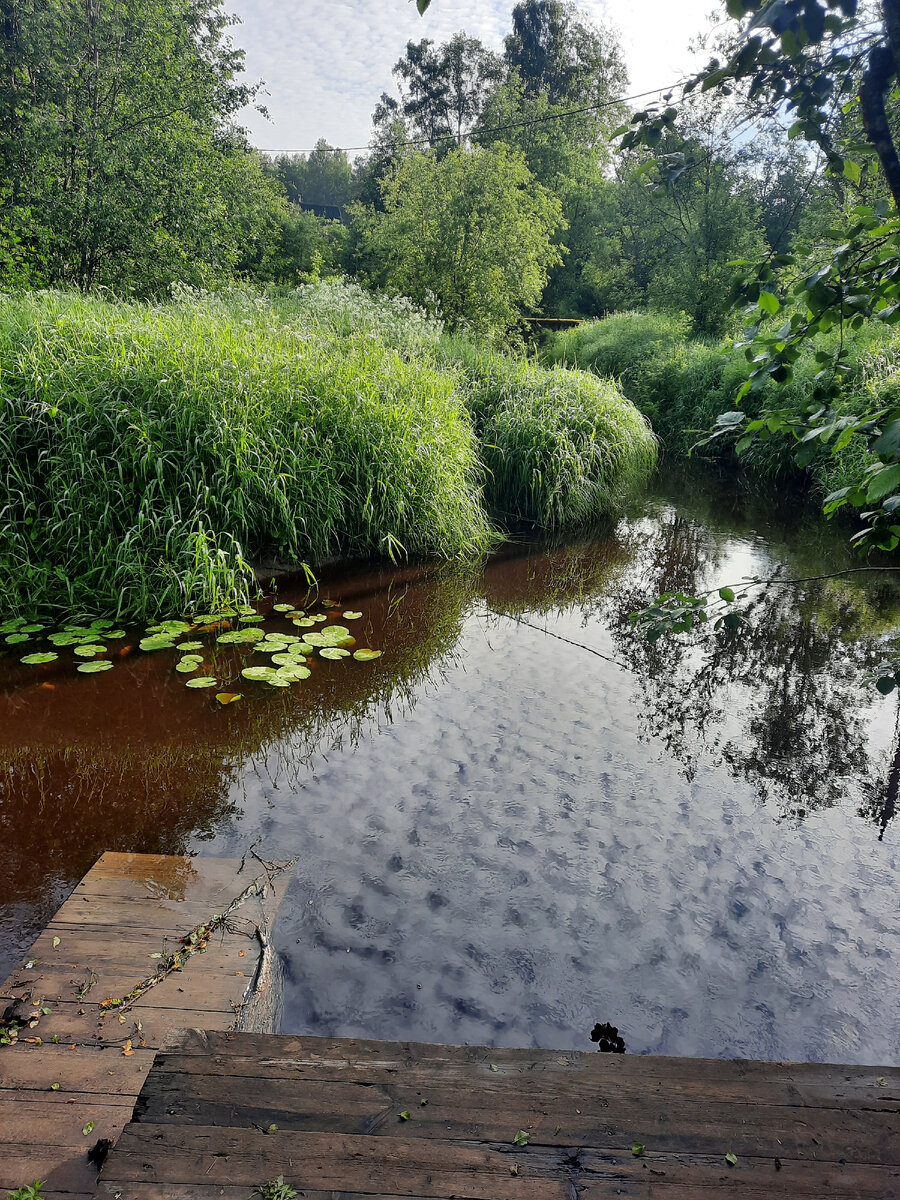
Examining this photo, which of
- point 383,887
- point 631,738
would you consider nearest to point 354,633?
point 631,738

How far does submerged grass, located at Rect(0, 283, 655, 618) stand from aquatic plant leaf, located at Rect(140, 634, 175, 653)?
35 centimetres

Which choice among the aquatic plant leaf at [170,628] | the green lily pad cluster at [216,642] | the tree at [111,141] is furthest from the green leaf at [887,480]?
the tree at [111,141]

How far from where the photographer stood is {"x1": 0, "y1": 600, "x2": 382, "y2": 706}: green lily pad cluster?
462 centimetres

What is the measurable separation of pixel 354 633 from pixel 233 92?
16.7 meters

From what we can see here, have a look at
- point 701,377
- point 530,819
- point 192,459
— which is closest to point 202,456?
point 192,459

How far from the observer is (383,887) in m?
3.02

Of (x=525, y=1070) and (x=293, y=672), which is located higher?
(x=525, y=1070)

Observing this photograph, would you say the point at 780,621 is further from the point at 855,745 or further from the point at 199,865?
the point at 199,865

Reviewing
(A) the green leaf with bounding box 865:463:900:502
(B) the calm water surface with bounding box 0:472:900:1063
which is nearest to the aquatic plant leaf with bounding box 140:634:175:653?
(B) the calm water surface with bounding box 0:472:900:1063

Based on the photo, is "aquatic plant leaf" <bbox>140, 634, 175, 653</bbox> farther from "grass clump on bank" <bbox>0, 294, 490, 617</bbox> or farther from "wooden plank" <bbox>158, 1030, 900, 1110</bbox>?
"wooden plank" <bbox>158, 1030, 900, 1110</bbox>

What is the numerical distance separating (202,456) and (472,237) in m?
13.8

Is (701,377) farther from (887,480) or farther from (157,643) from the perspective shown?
(887,480)

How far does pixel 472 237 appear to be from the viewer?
1712 centimetres

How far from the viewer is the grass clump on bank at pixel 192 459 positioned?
5.33 metres
